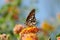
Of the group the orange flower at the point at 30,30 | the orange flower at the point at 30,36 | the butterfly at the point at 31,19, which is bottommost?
the orange flower at the point at 30,36

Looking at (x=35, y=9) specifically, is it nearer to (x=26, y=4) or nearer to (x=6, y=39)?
(x=26, y=4)

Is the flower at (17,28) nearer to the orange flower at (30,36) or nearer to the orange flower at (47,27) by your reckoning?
the orange flower at (30,36)

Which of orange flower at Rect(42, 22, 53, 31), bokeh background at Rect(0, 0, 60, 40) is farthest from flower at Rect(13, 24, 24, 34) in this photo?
orange flower at Rect(42, 22, 53, 31)

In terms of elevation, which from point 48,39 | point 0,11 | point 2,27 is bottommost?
point 48,39

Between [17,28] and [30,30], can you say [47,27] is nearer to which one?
[30,30]

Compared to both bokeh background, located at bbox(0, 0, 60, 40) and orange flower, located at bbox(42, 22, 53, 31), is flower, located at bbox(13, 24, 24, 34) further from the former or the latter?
orange flower, located at bbox(42, 22, 53, 31)

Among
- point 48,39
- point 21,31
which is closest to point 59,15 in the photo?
point 48,39

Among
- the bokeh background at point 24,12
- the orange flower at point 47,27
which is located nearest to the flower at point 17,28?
the bokeh background at point 24,12

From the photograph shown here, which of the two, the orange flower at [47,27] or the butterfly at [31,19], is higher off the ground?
the butterfly at [31,19]
